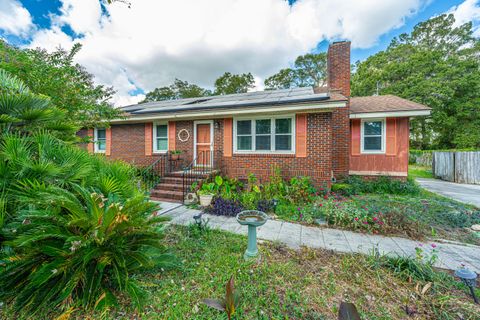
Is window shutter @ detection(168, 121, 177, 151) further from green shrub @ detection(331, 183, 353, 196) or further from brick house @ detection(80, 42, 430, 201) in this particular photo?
green shrub @ detection(331, 183, 353, 196)

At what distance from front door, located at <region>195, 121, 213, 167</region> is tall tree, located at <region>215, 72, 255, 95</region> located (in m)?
19.2

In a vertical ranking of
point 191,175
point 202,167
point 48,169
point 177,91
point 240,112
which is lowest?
point 191,175

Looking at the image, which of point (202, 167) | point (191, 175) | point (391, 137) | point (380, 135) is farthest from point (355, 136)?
point (191, 175)

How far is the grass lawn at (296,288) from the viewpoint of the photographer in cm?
194

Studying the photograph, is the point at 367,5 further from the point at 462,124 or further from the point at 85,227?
the point at 462,124

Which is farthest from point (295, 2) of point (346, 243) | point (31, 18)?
point (346, 243)

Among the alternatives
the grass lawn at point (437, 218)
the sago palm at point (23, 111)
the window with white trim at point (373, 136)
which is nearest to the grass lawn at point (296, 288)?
the grass lawn at point (437, 218)

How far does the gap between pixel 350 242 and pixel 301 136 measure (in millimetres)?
3812

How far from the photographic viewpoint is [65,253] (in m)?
1.86

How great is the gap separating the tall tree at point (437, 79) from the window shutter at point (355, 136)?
1489cm

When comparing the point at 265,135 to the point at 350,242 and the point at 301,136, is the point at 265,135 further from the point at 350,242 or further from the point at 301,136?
the point at 350,242

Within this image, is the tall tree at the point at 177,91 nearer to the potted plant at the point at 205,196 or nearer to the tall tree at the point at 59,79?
the tall tree at the point at 59,79

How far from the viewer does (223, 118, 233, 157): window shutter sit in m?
7.36

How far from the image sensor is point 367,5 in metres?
7.38
